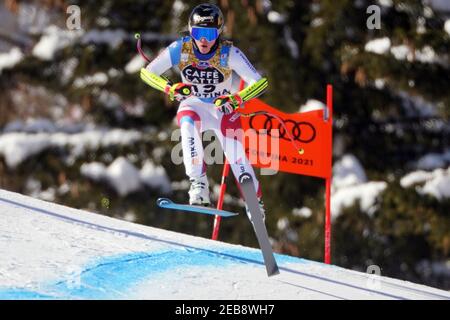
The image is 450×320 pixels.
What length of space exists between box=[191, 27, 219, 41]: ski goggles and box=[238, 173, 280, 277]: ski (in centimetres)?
93

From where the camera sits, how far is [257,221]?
5.52 meters

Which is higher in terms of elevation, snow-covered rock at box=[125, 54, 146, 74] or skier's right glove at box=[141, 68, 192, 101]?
snow-covered rock at box=[125, 54, 146, 74]

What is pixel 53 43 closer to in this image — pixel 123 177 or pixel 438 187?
pixel 123 177

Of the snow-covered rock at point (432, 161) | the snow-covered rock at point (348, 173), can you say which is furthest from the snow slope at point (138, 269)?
the snow-covered rock at point (432, 161)

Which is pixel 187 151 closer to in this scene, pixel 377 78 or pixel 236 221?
pixel 377 78

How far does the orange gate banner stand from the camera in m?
6.95

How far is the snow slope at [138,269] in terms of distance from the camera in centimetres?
515

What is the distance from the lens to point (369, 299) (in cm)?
546

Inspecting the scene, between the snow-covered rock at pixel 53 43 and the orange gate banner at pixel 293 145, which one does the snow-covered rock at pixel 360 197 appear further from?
the snow-covered rock at pixel 53 43

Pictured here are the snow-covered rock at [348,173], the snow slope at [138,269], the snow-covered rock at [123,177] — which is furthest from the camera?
the snow-covered rock at [123,177]

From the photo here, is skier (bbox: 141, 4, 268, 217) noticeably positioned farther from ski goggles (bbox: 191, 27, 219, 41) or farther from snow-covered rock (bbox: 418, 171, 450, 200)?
snow-covered rock (bbox: 418, 171, 450, 200)

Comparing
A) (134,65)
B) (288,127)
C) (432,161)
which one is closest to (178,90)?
(288,127)

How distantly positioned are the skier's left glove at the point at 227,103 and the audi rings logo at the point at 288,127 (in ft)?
4.71

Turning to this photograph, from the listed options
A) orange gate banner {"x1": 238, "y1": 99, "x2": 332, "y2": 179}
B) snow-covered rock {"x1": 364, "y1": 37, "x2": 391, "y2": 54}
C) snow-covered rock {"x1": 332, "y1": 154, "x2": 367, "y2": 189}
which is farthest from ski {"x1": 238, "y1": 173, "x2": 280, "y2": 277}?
snow-covered rock {"x1": 332, "y1": 154, "x2": 367, "y2": 189}
